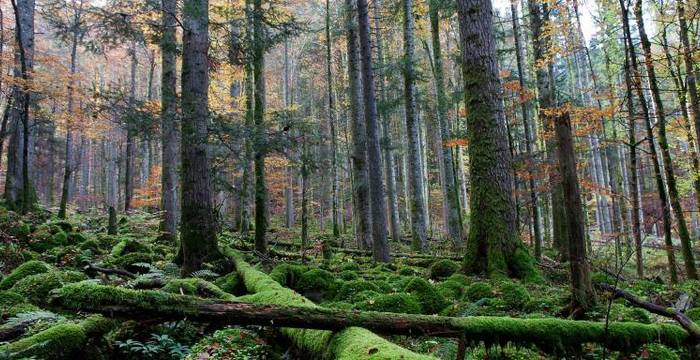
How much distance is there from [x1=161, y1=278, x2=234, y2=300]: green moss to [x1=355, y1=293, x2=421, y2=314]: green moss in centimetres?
170

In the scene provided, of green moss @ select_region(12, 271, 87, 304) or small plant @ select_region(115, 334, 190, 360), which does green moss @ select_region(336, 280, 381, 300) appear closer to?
small plant @ select_region(115, 334, 190, 360)

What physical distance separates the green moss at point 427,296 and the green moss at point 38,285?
14.8ft

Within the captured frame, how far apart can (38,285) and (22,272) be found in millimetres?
841

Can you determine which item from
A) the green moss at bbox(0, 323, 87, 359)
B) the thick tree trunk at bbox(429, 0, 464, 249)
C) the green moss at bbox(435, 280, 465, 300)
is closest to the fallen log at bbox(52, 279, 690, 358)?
the green moss at bbox(0, 323, 87, 359)

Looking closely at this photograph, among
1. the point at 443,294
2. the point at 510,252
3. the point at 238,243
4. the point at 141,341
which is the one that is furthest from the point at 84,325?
the point at 238,243

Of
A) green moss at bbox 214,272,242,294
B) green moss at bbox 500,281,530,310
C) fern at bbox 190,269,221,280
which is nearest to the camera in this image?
green moss at bbox 500,281,530,310

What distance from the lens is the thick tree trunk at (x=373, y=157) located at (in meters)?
10.5

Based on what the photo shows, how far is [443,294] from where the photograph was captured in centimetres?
612

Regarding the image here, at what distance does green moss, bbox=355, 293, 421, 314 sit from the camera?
5.08 meters

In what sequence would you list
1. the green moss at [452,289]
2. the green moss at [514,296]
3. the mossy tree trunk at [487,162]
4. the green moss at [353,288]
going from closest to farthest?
1. the green moss at [514,296]
2. the green moss at [452,289]
3. the green moss at [353,288]
4. the mossy tree trunk at [487,162]

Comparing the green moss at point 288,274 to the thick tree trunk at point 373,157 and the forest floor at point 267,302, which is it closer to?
the forest floor at point 267,302

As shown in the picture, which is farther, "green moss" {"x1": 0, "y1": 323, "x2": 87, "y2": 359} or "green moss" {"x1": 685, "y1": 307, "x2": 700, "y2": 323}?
"green moss" {"x1": 685, "y1": 307, "x2": 700, "y2": 323}

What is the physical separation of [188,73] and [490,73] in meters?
5.95

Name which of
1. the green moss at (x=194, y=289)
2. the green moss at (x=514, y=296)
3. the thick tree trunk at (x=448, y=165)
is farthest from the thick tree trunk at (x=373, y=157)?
the green moss at (x=194, y=289)
